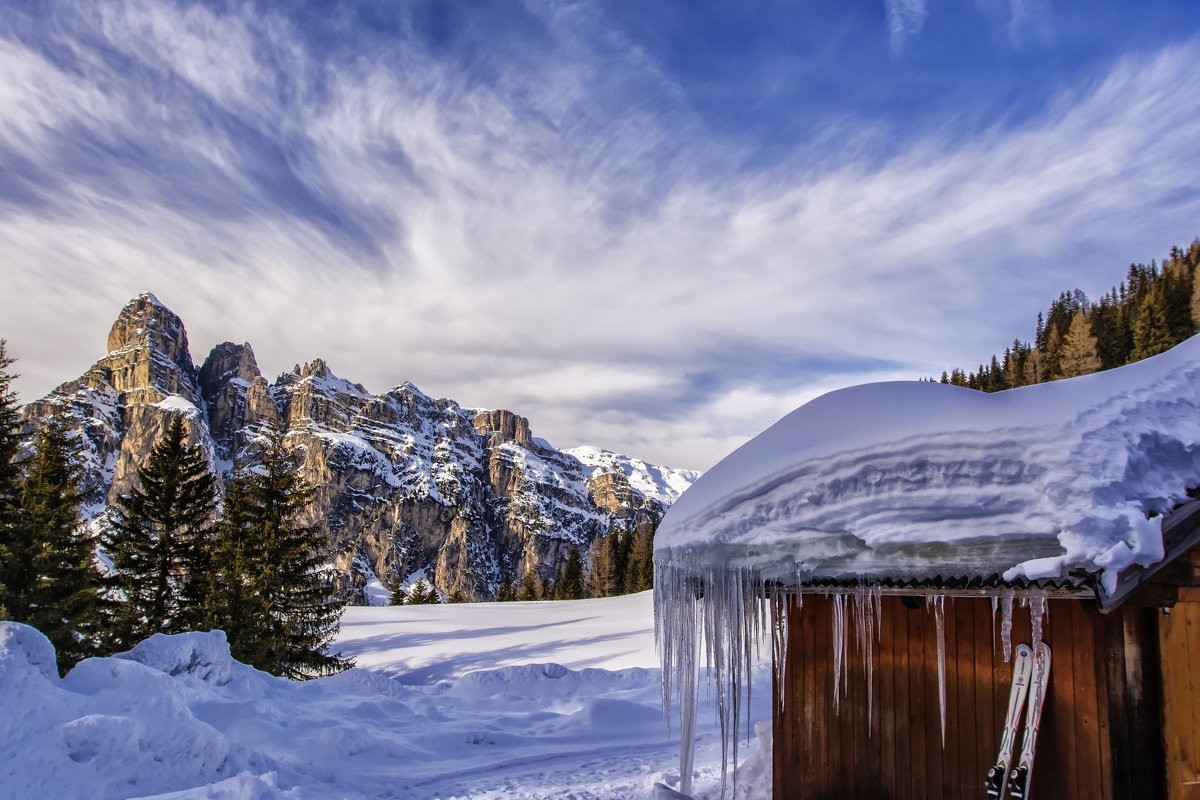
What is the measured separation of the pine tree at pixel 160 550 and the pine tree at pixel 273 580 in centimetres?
85

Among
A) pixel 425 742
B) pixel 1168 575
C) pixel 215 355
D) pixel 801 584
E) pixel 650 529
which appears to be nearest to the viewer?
pixel 1168 575

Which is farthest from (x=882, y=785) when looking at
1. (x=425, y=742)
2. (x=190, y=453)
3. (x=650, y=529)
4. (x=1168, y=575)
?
(x=650, y=529)

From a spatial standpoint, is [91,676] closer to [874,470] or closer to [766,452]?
[766,452]

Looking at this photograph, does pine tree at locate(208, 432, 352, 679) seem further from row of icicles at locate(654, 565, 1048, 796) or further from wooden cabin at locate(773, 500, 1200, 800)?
wooden cabin at locate(773, 500, 1200, 800)

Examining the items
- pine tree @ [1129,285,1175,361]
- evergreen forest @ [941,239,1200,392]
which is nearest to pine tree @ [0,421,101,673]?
evergreen forest @ [941,239,1200,392]

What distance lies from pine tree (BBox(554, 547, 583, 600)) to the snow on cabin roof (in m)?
45.5

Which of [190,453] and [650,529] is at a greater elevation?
[190,453]

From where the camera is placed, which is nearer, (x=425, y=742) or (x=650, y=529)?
(x=425, y=742)

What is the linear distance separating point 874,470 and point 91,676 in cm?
863

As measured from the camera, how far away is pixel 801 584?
5.05 m

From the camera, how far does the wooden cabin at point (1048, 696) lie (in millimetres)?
4008

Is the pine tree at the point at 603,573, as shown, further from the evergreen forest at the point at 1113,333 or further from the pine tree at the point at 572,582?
the evergreen forest at the point at 1113,333

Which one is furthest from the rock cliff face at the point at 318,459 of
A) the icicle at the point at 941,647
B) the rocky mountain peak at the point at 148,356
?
the icicle at the point at 941,647

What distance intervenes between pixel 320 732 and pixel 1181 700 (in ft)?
31.1
